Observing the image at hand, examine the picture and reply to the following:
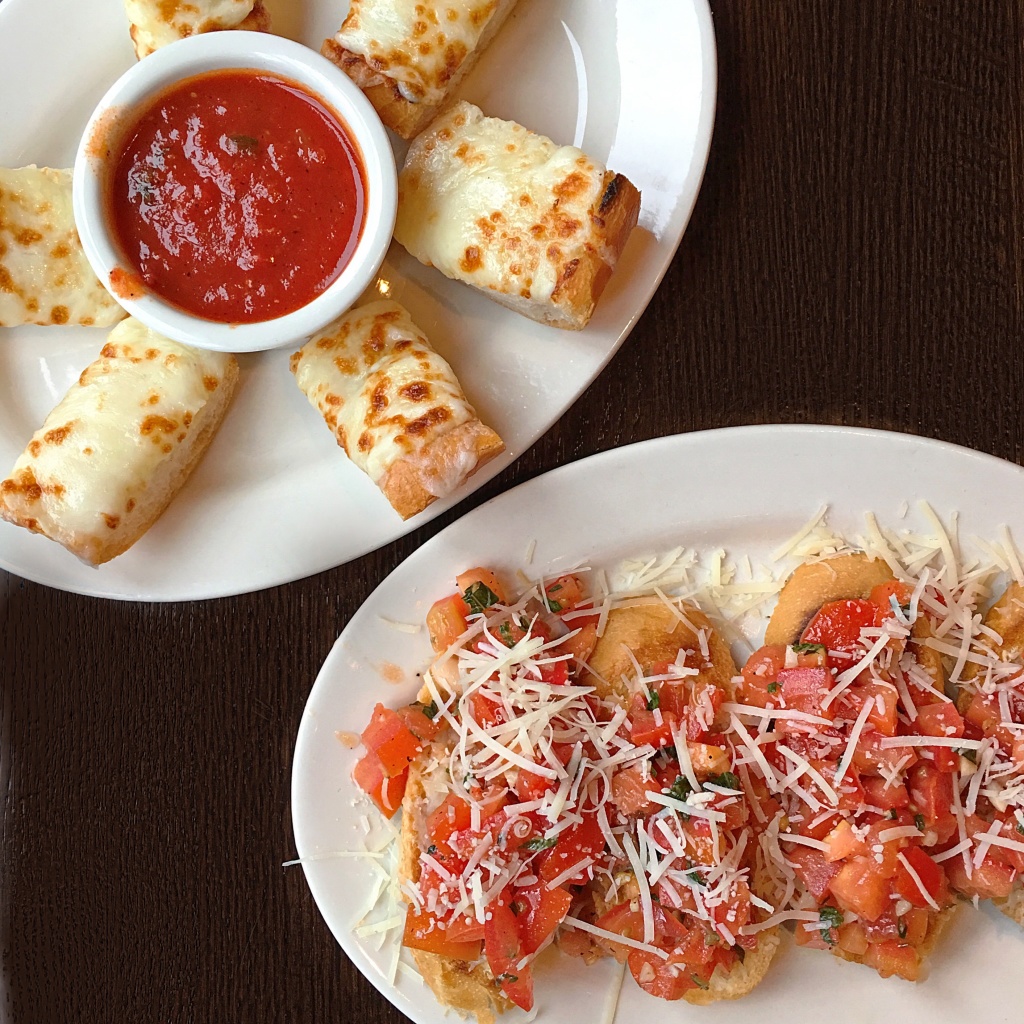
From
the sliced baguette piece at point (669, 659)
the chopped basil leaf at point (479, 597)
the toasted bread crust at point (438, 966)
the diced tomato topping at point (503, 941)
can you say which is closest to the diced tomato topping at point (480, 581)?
the chopped basil leaf at point (479, 597)

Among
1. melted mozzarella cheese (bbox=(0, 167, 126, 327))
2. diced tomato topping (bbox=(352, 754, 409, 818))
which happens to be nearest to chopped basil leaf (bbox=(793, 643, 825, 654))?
diced tomato topping (bbox=(352, 754, 409, 818))

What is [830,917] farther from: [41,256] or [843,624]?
[41,256]

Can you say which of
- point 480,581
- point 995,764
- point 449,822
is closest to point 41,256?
point 480,581

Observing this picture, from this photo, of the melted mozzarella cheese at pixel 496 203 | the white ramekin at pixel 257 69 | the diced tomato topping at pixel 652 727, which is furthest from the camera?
the diced tomato topping at pixel 652 727

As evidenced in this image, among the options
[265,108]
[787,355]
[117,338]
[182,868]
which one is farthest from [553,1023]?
[265,108]

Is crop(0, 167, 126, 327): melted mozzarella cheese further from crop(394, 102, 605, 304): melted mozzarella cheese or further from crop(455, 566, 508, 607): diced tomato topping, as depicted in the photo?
crop(455, 566, 508, 607): diced tomato topping

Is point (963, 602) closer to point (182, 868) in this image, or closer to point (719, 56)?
point (719, 56)

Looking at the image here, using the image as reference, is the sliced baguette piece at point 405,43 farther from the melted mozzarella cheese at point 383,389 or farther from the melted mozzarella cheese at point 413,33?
the melted mozzarella cheese at point 383,389
